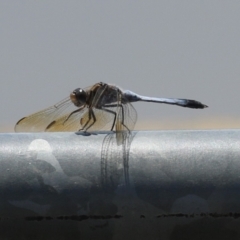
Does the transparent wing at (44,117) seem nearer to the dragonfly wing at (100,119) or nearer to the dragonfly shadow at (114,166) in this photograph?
the dragonfly wing at (100,119)

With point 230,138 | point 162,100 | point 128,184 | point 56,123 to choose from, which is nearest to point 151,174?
point 128,184

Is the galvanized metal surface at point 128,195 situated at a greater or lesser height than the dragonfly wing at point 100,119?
lesser

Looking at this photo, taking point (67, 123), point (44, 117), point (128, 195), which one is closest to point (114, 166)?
point (128, 195)

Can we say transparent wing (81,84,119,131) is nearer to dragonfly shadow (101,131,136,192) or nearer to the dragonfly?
the dragonfly

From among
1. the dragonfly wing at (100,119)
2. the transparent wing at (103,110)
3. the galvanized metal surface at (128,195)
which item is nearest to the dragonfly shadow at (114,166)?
the galvanized metal surface at (128,195)

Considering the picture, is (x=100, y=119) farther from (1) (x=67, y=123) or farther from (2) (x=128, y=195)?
(2) (x=128, y=195)

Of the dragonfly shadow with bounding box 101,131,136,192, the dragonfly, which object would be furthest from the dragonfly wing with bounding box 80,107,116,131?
the dragonfly shadow with bounding box 101,131,136,192

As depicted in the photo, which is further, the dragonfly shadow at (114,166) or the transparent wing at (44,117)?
the transparent wing at (44,117)
